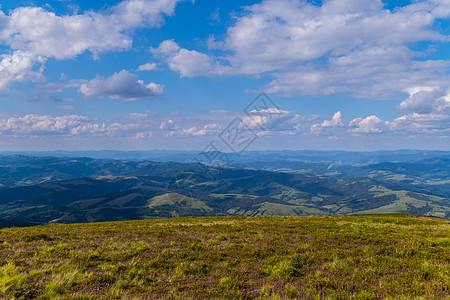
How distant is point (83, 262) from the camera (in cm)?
1334

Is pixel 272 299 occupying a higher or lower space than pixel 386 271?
higher

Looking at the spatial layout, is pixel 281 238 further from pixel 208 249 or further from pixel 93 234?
pixel 93 234

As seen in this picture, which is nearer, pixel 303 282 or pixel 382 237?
pixel 303 282

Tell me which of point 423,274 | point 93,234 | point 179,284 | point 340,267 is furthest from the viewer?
point 93,234

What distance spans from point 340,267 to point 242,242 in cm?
794

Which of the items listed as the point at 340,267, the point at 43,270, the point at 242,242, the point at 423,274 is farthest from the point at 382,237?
the point at 43,270

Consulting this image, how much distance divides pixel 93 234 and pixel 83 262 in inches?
394

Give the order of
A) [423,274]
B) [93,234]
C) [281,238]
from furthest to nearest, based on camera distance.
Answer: [93,234]
[281,238]
[423,274]

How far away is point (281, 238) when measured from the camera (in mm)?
19766

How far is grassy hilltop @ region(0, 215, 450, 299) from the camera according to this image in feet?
31.7

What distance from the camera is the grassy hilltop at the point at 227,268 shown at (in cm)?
967

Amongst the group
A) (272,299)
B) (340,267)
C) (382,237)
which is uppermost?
(272,299)

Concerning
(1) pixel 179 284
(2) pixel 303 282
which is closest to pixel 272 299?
(2) pixel 303 282

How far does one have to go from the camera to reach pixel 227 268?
1267 cm
